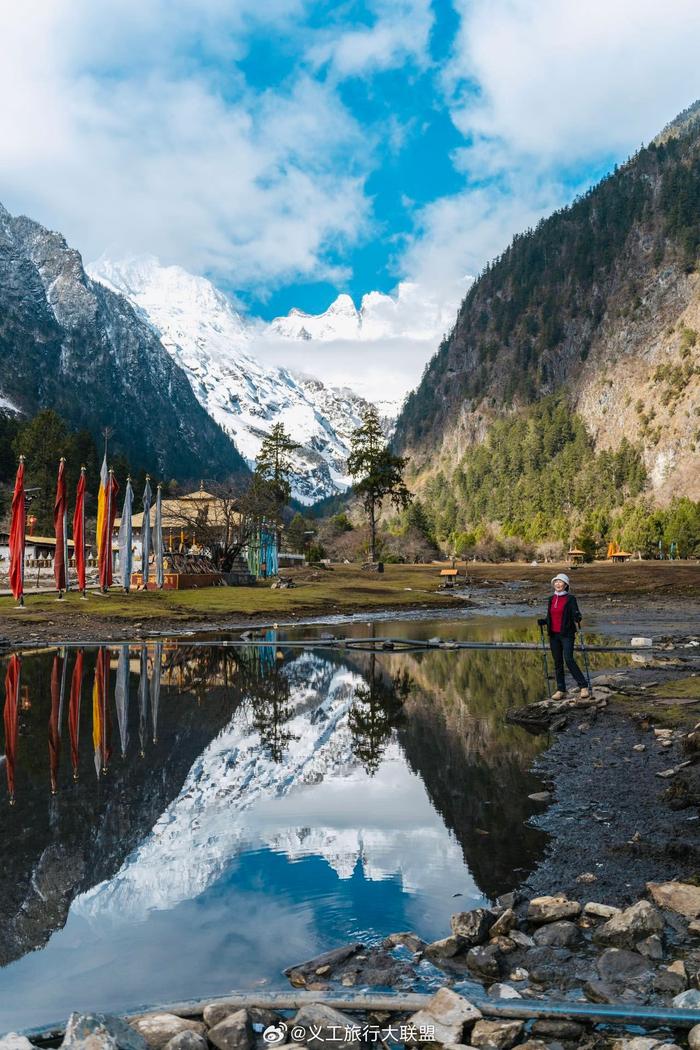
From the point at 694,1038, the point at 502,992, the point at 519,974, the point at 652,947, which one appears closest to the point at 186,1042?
the point at 502,992

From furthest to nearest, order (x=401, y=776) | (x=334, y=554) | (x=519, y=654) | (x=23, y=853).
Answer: (x=334, y=554) < (x=519, y=654) < (x=401, y=776) < (x=23, y=853)

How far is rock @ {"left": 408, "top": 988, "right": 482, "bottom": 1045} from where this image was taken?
4633 millimetres

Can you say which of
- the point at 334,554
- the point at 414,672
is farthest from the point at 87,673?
the point at 334,554

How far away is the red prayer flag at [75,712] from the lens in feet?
38.8

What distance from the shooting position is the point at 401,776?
36.7 ft

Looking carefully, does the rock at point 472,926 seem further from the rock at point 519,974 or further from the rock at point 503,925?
the rock at point 519,974

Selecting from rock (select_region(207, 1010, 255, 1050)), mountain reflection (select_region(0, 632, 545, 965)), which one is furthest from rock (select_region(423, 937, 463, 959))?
rock (select_region(207, 1010, 255, 1050))

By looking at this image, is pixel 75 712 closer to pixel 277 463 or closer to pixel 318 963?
pixel 318 963

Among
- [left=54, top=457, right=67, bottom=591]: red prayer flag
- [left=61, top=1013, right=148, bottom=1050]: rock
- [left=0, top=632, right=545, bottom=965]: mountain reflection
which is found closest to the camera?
[left=61, top=1013, right=148, bottom=1050]: rock

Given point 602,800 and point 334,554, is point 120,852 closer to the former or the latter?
point 602,800

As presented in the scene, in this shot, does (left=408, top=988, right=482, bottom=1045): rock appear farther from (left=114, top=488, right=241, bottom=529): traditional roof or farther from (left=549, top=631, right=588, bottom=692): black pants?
(left=114, top=488, right=241, bottom=529): traditional roof

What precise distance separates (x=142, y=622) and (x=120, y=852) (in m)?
30.5

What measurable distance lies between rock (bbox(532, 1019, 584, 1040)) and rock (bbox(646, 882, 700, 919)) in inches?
79.6

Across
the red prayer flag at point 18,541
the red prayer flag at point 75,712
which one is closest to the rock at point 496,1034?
the red prayer flag at point 75,712
